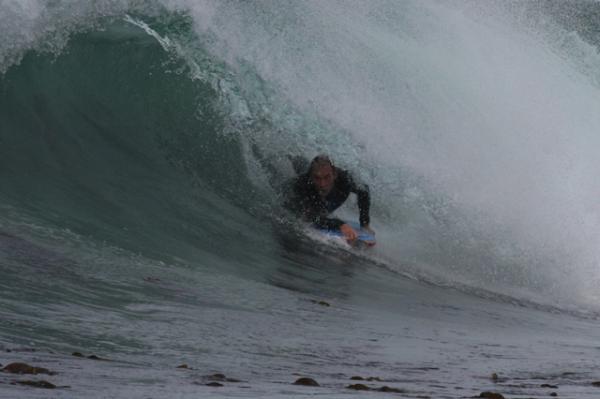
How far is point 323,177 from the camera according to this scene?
464 inches

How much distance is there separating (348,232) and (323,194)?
82 cm

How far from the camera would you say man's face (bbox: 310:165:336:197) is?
1173 cm

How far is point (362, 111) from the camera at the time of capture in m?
14.8

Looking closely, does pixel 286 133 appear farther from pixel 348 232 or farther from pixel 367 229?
pixel 348 232

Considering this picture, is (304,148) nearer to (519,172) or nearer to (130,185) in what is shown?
(519,172)

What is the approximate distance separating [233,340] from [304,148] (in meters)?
8.28

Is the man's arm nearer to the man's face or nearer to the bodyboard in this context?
the bodyboard

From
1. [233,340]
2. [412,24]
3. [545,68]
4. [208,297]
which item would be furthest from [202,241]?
[545,68]

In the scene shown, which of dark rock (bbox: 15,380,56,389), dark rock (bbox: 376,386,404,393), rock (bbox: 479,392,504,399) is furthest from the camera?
dark rock (bbox: 376,386,404,393)

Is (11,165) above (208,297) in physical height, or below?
above

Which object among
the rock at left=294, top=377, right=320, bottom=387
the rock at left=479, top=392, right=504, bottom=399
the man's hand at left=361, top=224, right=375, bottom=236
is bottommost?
the rock at left=294, top=377, right=320, bottom=387

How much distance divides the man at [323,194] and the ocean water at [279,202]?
0.25 metres

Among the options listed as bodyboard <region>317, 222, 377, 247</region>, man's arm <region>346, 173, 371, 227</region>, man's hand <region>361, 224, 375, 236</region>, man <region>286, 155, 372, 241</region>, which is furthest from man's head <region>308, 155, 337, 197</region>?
man's hand <region>361, 224, 375, 236</region>

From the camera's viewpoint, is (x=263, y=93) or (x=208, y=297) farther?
(x=263, y=93)
